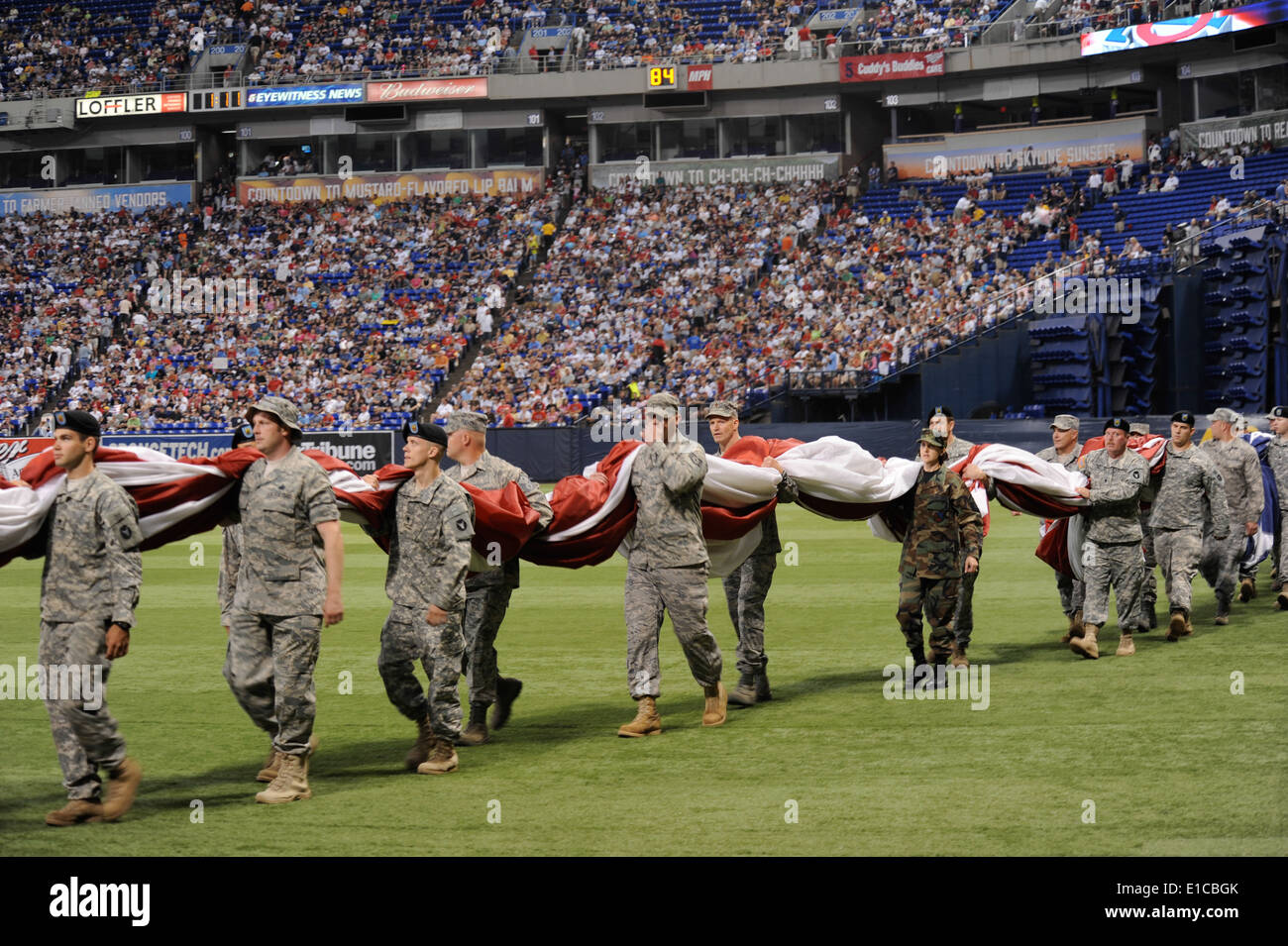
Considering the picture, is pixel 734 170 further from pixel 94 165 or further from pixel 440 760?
pixel 440 760

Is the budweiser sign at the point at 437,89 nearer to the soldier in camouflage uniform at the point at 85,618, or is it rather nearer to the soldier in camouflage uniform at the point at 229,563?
the soldier in camouflage uniform at the point at 229,563

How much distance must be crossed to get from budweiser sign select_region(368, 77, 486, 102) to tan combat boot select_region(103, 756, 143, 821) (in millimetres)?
47107

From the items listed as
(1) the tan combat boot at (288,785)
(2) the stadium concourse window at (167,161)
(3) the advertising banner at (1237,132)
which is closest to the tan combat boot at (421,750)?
(1) the tan combat boot at (288,785)

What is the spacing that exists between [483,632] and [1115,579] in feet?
20.0

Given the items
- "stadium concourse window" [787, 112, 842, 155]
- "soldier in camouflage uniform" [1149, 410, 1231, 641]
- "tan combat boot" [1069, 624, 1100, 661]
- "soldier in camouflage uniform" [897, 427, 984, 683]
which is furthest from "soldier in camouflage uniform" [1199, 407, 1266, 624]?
"stadium concourse window" [787, 112, 842, 155]

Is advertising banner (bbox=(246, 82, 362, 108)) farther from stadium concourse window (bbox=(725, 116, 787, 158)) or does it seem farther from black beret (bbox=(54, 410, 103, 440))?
black beret (bbox=(54, 410, 103, 440))

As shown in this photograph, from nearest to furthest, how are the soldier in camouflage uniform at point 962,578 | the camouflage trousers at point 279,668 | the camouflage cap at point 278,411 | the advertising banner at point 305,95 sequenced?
the camouflage trousers at point 279,668
the camouflage cap at point 278,411
the soldier in camouflage uniform at point 962,578
the advertising banner at point 305,95

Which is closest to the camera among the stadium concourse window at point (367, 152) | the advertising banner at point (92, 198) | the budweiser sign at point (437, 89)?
the budweiser sign at point (437, 89)

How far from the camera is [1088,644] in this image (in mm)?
12891

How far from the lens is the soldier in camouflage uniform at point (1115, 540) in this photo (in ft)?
43.0

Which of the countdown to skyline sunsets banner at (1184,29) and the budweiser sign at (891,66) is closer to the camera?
the countdown to skyline sunsets banner at (1184,29)

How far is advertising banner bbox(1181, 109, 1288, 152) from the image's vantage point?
4441 cm

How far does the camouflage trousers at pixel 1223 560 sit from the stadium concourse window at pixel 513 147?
42.1 meters
